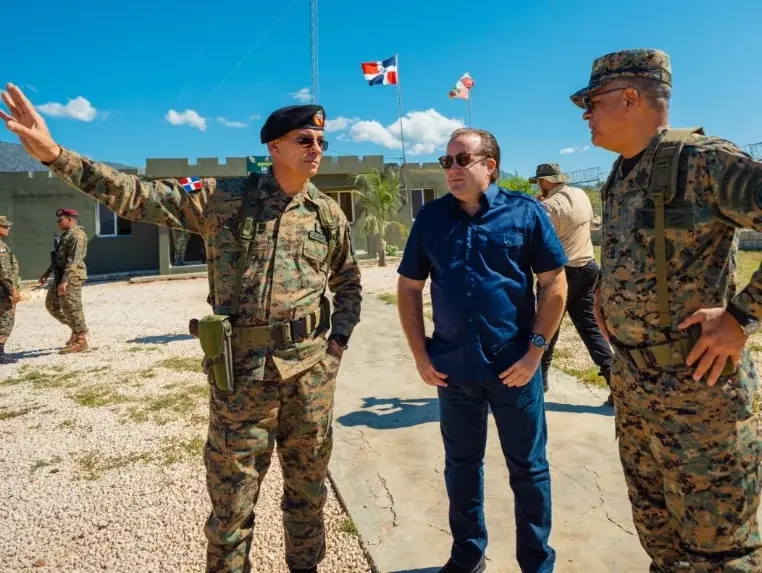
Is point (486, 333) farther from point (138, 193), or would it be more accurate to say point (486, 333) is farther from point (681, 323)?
point (138, 193)

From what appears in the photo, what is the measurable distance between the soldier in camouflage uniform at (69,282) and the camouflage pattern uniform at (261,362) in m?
6.49

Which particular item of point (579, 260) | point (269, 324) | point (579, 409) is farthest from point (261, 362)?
point (579, 409)

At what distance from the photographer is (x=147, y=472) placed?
3660 millimetres

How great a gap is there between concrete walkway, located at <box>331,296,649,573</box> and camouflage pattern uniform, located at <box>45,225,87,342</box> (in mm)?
4960

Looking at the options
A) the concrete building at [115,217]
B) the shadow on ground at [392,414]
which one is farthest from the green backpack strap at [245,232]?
the concrete building at [115,217]

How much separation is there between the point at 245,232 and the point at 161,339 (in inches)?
284

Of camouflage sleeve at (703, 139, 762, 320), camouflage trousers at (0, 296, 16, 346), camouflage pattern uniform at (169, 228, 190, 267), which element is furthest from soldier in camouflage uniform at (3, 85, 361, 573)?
camouflage pattern uniform at (169, 228, 190, 267)

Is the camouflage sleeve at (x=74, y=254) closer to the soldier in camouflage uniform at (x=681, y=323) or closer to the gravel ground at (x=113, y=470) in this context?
the gravel ground at (x=113, y=470)

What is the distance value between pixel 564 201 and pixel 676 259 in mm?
2443

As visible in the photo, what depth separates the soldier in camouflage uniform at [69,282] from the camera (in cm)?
750

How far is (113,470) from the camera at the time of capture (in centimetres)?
373

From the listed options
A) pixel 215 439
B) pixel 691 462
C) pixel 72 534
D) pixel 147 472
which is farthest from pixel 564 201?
pixel 72 534

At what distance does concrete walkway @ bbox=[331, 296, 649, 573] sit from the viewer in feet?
7.88

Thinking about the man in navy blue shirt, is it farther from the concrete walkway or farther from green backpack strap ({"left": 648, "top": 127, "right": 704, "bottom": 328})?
green backpack strap ({"left": 648, "top": 127, "right": 704, "bottom": 328})
